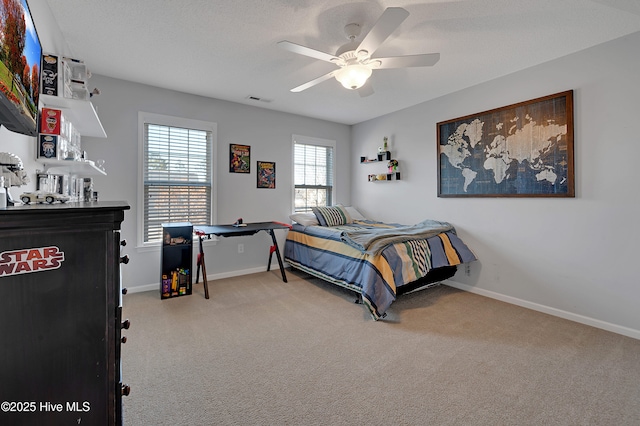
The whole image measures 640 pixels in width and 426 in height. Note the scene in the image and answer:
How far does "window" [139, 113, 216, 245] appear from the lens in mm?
3543

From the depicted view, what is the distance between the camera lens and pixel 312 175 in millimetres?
4961

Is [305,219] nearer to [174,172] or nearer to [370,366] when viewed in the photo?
[174,172]

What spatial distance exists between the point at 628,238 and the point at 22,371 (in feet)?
12.4

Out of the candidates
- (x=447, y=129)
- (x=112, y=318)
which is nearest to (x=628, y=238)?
(x=447, y=129)

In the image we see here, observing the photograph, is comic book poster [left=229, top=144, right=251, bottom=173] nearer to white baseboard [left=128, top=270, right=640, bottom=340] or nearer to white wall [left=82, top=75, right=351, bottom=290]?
white wall [left=82, top=75, right=351, bottom=290]

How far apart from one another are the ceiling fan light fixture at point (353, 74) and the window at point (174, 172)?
225cm

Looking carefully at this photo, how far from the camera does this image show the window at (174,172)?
3543mm

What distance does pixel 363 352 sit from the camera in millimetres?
2148

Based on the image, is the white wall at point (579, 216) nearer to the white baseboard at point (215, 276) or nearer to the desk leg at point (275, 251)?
the desk leg at point (275, 251)

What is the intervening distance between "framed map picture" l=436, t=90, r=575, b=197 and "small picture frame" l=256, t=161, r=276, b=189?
237 centimetres

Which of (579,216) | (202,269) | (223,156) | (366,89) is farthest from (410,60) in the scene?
(202,269)

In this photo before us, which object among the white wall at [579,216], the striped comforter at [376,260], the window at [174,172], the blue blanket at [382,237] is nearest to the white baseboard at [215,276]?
the window at [174,172]

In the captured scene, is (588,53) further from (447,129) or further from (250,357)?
(250,357)

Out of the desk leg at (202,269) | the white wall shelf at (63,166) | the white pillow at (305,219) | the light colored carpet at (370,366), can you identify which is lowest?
the light colored carpet at (370,366)
